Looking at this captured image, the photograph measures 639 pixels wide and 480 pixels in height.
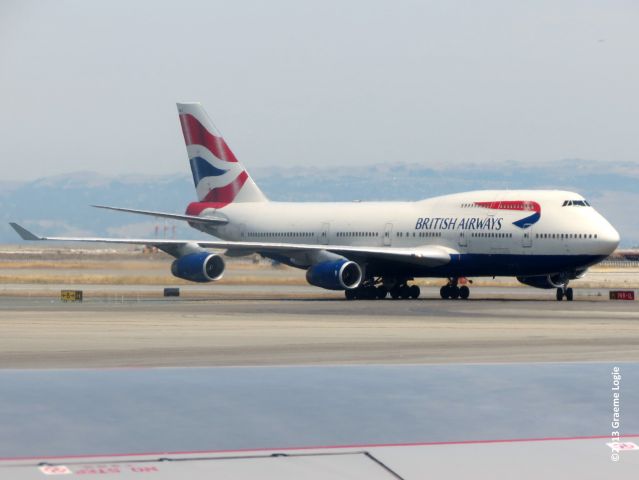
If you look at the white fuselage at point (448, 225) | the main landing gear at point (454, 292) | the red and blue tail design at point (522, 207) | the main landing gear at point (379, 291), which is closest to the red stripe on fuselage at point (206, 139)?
the white fuselage at point (448, 225)

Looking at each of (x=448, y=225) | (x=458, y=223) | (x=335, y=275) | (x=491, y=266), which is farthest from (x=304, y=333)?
(x=448, y=225)

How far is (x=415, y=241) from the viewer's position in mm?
55344

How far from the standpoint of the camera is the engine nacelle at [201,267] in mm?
52594

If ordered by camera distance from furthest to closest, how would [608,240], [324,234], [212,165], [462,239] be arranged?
[212,165] < [324,234] < [462,239] < [608,240]

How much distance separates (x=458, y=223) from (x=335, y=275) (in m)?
5.99

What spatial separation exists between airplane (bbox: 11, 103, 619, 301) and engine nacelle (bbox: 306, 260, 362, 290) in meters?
0.04

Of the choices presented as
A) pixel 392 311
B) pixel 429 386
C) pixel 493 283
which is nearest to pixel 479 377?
pixel 429 386

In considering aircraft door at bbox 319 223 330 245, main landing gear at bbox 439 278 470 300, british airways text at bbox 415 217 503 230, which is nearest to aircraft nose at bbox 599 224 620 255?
british airways text at bbox 415 217 503 230

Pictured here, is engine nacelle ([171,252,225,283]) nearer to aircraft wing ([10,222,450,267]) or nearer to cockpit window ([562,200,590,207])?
aircraft wing ([10,222,450,267])

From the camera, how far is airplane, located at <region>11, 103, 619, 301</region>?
51344 mm

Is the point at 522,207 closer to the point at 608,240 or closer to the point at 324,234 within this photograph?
the point at 608,240

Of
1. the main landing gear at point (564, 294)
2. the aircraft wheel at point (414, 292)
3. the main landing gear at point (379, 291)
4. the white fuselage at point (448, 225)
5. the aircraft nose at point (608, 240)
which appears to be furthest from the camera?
the aircraft wheel at point (414, 292)

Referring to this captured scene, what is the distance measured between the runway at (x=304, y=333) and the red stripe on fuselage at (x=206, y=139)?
54.6 feet

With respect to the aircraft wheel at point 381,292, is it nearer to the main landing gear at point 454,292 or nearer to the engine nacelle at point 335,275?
the main landing gear at point 454,292
